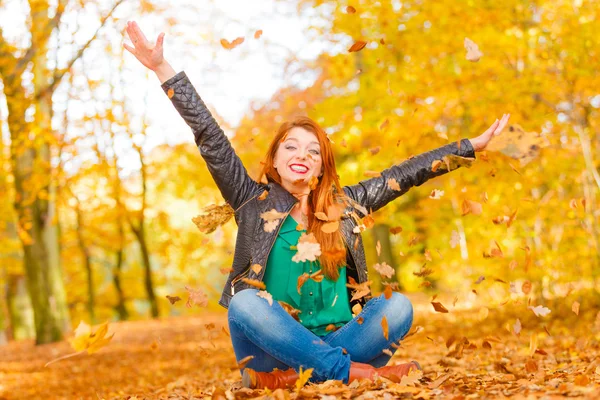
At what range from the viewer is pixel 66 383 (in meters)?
5.78

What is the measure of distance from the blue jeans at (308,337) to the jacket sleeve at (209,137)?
59 cm

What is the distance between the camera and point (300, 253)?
2.97m

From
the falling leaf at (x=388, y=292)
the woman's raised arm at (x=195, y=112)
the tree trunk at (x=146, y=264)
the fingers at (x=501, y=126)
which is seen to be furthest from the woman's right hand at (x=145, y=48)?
the tree trunk at (x=146, y=264)

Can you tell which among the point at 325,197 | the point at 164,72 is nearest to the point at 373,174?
the point at 325,197

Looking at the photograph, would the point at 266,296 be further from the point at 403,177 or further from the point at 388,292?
the point at 403,177

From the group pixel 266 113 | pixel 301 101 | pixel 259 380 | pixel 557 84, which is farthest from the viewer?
pixel 266 113

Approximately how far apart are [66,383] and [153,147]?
1153 cm

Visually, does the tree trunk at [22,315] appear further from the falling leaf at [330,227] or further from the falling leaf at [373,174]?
the falling leaf at [330,227]

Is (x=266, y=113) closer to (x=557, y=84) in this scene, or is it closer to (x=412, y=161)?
(x=557, y=84)

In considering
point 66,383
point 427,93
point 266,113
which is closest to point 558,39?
point 427,93

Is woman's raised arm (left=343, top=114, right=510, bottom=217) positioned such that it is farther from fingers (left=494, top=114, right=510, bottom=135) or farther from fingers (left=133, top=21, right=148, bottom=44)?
fingers (left=133, top=21, right=148, bottom=44)

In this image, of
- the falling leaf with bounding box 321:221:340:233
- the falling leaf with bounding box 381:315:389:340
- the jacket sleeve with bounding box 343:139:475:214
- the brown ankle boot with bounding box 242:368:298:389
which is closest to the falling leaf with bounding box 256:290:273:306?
the brown ankle boot with bounding box 242:368:298:389

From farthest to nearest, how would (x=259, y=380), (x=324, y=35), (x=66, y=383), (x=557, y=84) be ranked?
(x=324, y=35), (x=557, y=84), (x=66, y=383), (x=259, y=380)

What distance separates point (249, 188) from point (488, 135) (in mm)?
1347
